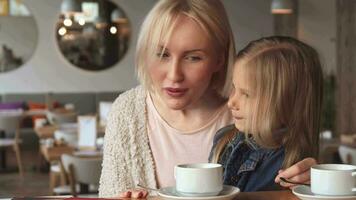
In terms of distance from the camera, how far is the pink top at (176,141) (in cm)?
163

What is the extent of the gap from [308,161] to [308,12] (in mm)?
10707

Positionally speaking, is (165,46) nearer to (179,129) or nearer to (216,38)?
(216,38)

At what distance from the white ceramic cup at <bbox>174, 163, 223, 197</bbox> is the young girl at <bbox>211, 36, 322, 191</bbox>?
282 mm

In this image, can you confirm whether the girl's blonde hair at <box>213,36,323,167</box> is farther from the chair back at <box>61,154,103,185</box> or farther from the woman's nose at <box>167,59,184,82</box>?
the chair back at <box>61,154,103,185</box>

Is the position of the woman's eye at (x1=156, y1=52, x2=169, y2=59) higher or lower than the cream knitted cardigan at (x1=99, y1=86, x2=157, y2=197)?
higher

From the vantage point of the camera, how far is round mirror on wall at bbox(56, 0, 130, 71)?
Result: 37.4 feet

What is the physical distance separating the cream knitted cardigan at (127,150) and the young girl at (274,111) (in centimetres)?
27

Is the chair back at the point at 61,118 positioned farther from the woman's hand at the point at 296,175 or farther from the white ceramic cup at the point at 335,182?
the white ceramic cup at the point at 335,182

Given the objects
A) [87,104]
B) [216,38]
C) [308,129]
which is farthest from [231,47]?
[87,104]

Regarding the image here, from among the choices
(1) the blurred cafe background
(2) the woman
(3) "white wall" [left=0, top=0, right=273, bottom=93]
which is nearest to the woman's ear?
(2) the woman

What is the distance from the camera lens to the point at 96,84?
11.6m

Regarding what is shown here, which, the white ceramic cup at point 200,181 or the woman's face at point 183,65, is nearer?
the white ceramic cup at point 200,181

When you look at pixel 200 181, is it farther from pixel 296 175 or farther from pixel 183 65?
pixel 183 65

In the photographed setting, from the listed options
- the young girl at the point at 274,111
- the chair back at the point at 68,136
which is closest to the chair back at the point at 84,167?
the chair back at the point at 68,136
